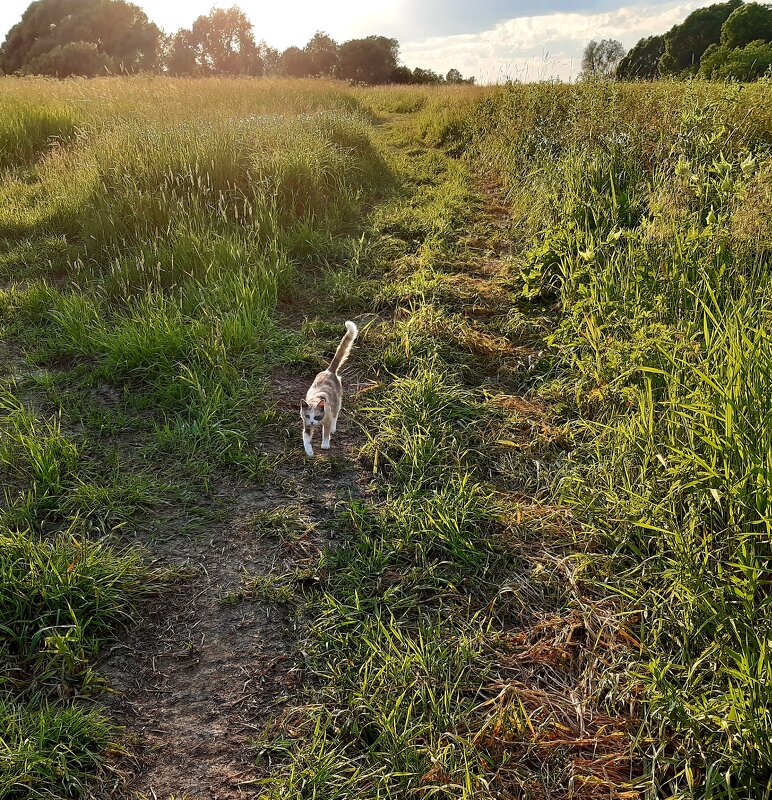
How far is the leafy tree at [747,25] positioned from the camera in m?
34.7

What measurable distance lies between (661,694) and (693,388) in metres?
1.34

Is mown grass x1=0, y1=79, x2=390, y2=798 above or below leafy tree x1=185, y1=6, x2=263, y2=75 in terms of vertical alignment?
below

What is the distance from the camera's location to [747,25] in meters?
35.8

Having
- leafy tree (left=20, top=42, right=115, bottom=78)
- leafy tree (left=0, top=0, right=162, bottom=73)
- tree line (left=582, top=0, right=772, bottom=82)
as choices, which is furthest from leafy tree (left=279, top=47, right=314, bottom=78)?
tree line (left=582, top=0, right=772, bottom=82)

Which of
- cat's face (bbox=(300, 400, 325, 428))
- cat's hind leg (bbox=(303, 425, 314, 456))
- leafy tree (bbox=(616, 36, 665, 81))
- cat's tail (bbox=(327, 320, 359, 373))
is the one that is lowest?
cat's hind leg (bbox=(303, 425, 314, 456))

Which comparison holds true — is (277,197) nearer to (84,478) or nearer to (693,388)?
(84,478)

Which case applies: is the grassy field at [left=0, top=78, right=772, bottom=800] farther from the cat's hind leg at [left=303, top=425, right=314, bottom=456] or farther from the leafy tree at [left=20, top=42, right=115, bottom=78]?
the leafy tree at [left=20, top=42, right=115, bottom=78]

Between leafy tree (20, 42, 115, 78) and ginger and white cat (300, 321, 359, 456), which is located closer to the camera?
ginger and white cat (300, 321, 359, 456)

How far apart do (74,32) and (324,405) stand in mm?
47492

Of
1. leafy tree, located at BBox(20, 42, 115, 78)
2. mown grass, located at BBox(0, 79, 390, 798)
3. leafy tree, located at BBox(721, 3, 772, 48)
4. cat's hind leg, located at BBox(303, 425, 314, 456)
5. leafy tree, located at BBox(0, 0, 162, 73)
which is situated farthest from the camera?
leafy tree, located at BBox(0, 0, 162, 73)

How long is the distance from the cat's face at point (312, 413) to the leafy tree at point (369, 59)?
1923 inches

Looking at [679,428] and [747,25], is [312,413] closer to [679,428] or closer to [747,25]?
[679,428]

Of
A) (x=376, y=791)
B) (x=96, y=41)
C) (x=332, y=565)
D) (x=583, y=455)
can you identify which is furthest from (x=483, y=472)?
(x=96, y=41)

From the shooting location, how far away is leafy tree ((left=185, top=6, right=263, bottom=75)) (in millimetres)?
39619
